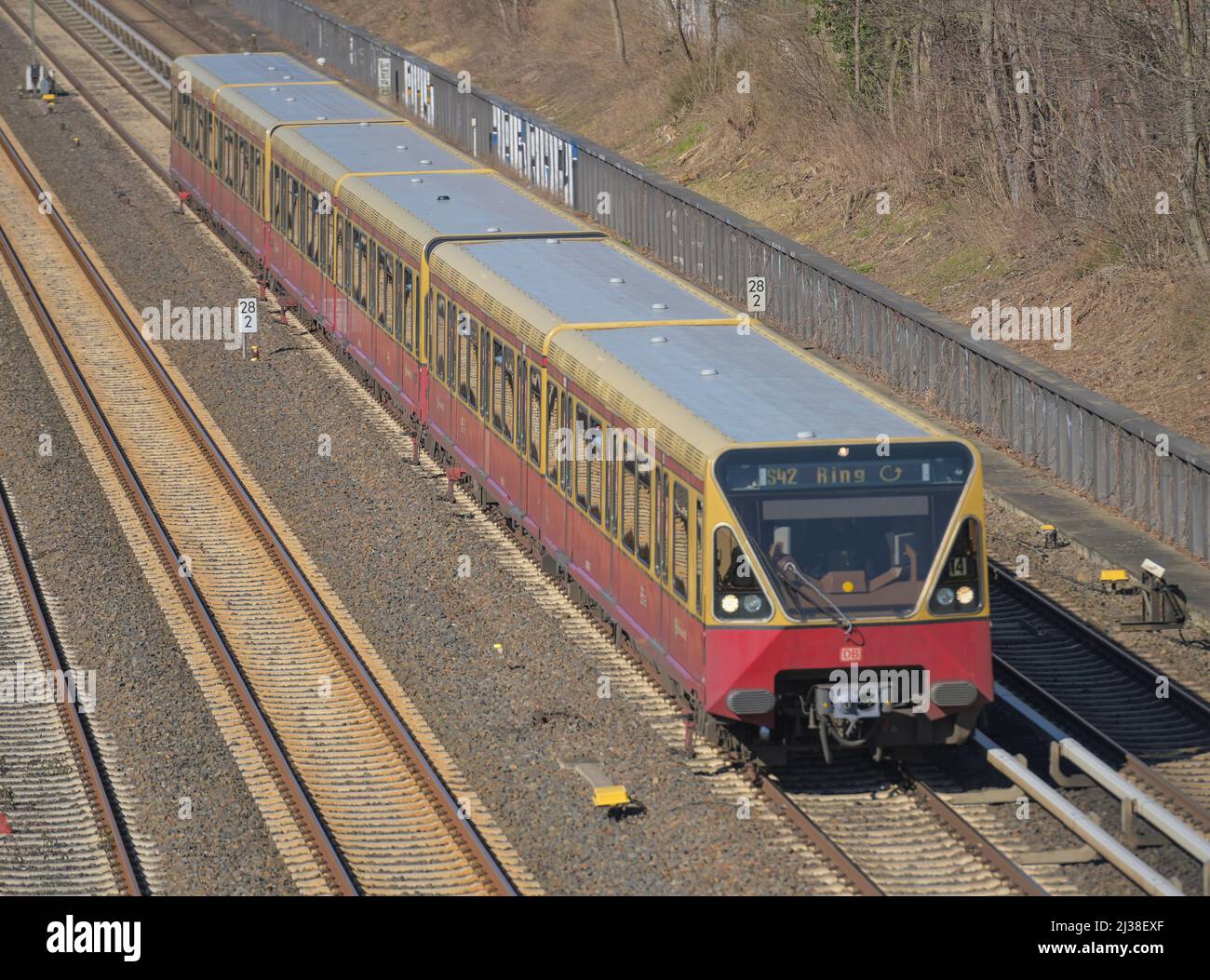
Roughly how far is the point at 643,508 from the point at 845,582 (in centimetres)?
232

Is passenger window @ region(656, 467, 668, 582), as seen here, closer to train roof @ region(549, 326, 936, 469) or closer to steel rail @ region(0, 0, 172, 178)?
train roof @ region(549, 326, 936, 469)

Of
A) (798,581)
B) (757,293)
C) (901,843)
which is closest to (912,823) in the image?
(901,843)

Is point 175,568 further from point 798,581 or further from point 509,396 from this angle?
point 798,581

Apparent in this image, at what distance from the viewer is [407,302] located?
2534cm

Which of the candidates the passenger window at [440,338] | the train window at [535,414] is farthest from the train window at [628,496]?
the passenger window at [440,338]

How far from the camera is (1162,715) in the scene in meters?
18.4

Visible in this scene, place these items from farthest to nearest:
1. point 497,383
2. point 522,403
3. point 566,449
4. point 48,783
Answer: point 497,383 < point 522,403 < point 566,449 < point 48,783

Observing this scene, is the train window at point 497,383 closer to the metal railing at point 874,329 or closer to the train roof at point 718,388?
the train roof at point 718,388

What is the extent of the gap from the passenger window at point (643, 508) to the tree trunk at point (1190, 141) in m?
13.6

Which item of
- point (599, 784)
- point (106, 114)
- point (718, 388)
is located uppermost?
point (718, 388)

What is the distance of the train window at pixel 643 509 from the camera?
16984 mm

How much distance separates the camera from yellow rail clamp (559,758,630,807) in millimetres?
15836
